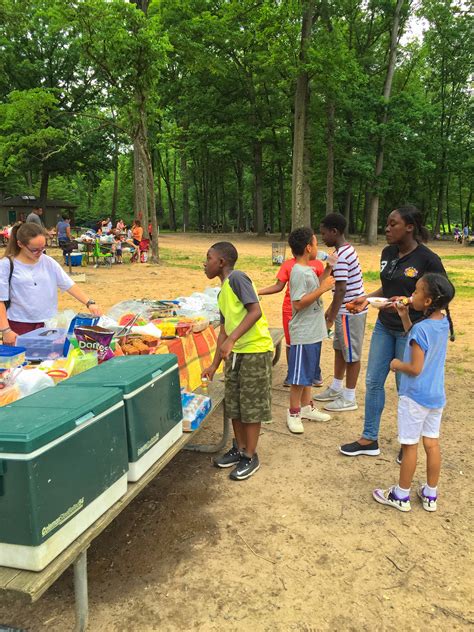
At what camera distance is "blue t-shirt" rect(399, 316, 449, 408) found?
287 cm

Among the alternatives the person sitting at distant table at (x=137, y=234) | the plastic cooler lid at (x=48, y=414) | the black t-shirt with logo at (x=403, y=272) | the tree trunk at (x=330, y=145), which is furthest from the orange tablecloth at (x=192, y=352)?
the tree trunk at (x=330, y=145)

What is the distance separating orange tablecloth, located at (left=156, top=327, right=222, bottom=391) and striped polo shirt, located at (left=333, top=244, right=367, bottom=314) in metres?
1.25

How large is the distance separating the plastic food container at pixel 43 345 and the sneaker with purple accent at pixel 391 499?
93.4 inches

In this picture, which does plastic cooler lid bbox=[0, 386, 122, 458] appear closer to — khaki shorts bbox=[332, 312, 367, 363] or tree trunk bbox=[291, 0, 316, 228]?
khaki shorts bbox=[332, 312, 367, 363]

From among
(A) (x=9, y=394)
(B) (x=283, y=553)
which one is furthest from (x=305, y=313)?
(A) (x=9, y=394)

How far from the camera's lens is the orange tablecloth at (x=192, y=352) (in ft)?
12.4

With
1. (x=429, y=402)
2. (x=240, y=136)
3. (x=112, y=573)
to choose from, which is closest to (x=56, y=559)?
(x=112, y=573)

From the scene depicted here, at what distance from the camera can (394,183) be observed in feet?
132

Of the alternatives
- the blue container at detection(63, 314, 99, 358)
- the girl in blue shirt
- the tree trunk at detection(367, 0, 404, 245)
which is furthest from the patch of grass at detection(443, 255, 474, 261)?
the blue container at detection(63, 314, 99, 358)

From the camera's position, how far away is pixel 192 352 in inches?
161

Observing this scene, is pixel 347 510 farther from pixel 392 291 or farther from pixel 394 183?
pixel 394 183

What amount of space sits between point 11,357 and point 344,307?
8.98 feet

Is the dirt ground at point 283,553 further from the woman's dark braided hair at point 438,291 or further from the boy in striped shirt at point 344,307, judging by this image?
the woman's dark braided hair at point 438,291

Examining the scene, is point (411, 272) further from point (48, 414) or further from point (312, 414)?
point (48, 414)
